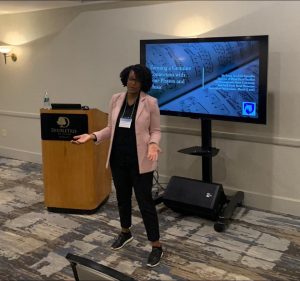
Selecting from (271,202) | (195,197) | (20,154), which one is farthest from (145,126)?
(20,154)

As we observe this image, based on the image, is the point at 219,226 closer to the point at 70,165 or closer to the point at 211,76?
the point at 211,76

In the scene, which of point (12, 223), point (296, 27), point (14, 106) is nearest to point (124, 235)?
point (12, 223)

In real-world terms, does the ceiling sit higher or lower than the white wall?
higher

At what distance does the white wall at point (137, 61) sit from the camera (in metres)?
3.55

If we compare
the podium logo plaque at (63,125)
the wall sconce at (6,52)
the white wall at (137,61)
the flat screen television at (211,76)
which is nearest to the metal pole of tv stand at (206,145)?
the flat screen television at (211,76)

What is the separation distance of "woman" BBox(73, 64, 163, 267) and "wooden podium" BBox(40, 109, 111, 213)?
78cm

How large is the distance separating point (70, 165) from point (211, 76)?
151cm

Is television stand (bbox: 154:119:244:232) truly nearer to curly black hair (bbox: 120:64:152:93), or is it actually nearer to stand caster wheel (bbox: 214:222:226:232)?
stand caster wheel (bbox: 214:222:226:232)

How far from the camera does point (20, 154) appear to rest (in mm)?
5793

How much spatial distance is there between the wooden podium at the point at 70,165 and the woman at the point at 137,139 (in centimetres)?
→ 78

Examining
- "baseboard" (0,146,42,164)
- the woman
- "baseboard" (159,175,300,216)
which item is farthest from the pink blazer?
"baseboard" (0,146,42,164)

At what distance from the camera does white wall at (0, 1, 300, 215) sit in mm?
3555

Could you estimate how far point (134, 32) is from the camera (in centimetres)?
438

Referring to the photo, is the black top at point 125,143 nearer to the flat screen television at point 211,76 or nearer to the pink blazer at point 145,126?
the pink blazer at point 145,126
